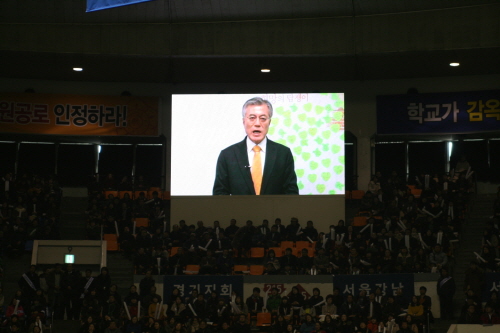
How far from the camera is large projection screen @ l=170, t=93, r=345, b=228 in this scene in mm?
25453

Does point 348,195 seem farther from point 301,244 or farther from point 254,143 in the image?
point 301,244

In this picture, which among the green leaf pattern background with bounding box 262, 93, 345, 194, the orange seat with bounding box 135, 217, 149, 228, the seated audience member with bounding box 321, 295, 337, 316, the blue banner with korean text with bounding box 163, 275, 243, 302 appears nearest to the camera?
the seated audience member with bounding box 321, 295, 337, 316

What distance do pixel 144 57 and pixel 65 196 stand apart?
6029 millimetres

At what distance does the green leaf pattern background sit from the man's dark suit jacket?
248 millimetres

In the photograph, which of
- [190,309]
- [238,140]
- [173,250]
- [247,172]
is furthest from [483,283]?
[238,140]

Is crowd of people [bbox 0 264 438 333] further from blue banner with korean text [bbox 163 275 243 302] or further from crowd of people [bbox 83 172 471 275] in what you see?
crowd of people [bbox 83 172 471 275]

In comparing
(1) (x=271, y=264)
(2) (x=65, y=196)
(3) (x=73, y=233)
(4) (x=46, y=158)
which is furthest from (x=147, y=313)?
(4) (x=46, y=158)

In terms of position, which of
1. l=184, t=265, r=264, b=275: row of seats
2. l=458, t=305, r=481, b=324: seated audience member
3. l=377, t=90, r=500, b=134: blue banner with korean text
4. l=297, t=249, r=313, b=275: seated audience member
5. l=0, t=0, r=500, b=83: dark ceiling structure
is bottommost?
l=458, t=305, r=481, b=324: seated audience member

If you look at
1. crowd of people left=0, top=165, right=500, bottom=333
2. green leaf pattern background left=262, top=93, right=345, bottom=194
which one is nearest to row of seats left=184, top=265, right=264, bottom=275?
crowd of people left=0, top=165, right=500, bottom=333

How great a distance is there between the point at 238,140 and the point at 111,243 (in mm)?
5352

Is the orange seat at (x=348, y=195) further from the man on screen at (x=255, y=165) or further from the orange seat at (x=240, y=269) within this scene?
the orange seat at (x=240, y=269)

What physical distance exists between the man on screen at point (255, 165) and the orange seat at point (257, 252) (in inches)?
118

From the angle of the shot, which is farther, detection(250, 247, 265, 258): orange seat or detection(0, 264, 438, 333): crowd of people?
detection(250, 247, 265, 258): orange seat

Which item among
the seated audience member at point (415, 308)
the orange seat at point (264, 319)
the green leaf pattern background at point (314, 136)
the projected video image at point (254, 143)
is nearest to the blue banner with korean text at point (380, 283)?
the seated audience member at point (415, 308)
